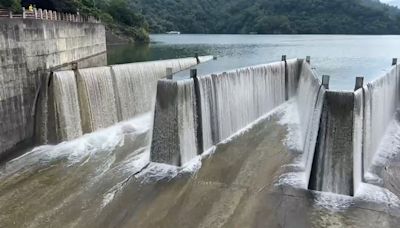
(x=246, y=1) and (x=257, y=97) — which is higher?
(x=246, y=1)

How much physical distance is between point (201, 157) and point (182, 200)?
2.93m

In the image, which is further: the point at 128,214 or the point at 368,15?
the point at 368,15

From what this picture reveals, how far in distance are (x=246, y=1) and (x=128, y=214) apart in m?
102

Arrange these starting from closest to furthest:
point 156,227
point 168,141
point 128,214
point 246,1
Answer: point 156,227 → point 128,214 → point 168,141 → point 246,1

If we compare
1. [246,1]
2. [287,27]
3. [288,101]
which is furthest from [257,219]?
[246,1]

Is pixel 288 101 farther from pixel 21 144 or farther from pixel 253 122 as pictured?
pixel 21 144

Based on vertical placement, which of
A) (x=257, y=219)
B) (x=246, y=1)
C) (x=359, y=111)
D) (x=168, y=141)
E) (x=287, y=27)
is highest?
(x=246, y=1)

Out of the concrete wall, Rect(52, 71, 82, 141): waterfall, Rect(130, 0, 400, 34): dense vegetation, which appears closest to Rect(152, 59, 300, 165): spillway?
Rect(52, 71, 82, 141): waterfall

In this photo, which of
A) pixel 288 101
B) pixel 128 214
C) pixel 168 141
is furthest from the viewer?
pixel 288 101

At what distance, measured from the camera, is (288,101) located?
1980 centimetres

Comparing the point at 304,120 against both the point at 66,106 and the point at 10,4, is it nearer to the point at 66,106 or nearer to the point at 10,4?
the point at 66,106

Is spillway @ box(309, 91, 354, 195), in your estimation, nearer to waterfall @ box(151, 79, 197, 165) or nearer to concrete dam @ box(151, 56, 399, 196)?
concrete dam @ box(151, 56, 399, 196)

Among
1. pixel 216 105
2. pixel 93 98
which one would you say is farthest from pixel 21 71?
pixel 216 105

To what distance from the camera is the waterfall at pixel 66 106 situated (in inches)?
569
